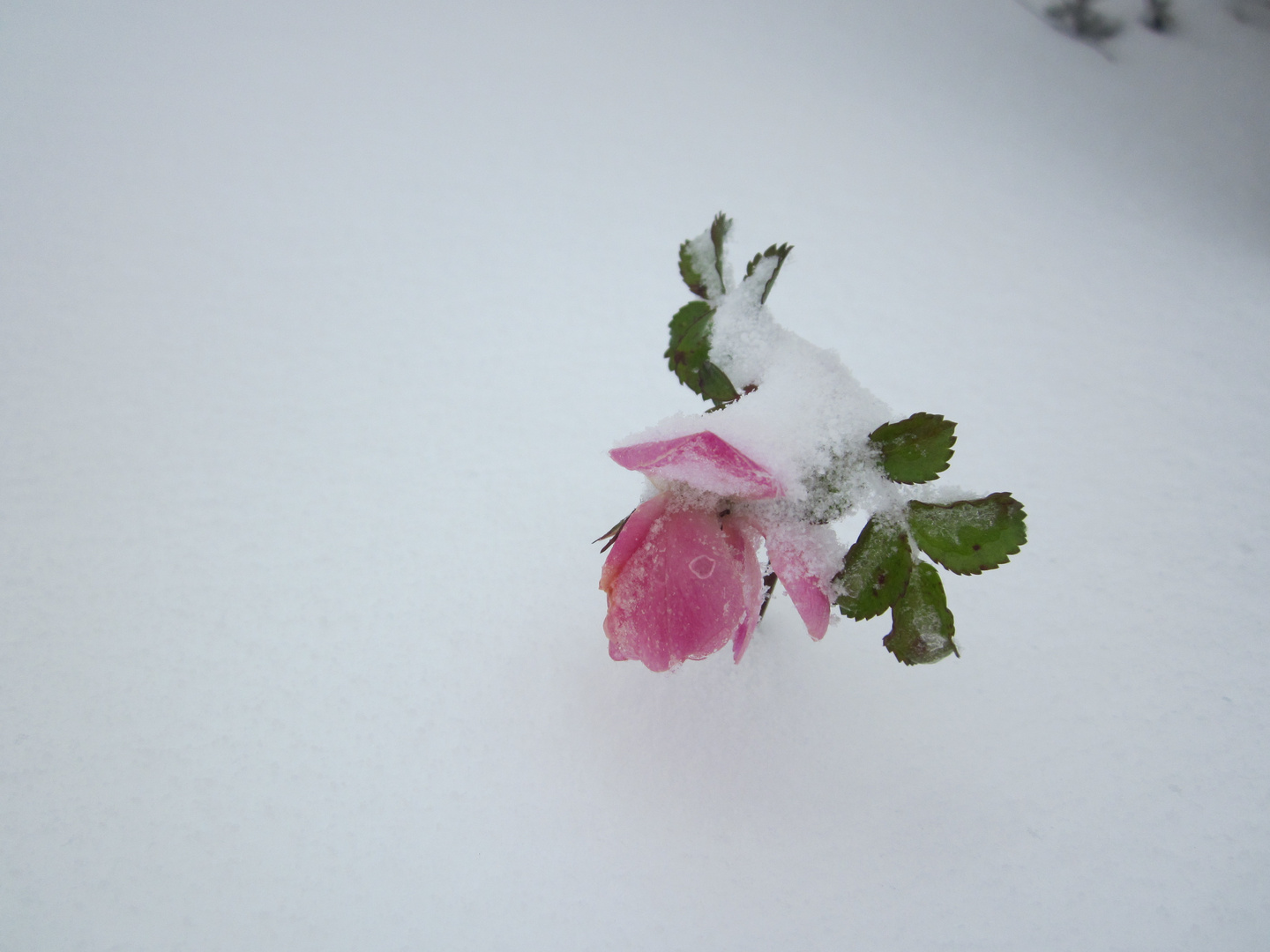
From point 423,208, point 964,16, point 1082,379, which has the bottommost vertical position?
point 1082,379

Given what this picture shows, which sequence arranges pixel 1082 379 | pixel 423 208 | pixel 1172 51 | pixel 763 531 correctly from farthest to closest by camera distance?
pixel 1172 51
pixel 423 208
pixel 1082 379
pixel 763 531

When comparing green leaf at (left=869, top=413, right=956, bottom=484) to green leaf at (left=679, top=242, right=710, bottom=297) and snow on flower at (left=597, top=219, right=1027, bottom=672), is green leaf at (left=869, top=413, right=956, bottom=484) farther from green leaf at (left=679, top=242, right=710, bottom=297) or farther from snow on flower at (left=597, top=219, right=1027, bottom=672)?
green leaf at (left=679, top=242, right=710, bottom=297)

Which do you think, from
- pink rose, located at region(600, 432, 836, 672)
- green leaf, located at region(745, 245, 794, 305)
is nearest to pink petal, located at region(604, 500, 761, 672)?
pink rose, located at region(600, 432, 836, 672)

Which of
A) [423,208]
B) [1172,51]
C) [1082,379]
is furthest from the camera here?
[1172,51]

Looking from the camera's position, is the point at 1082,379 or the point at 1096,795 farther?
the point at 1082,379

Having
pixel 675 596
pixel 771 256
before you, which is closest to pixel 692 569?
pixel 675 596

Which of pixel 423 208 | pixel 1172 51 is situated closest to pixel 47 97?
pixel 423 208

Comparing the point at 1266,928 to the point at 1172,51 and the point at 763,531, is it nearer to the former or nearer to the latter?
the point at 763,531
